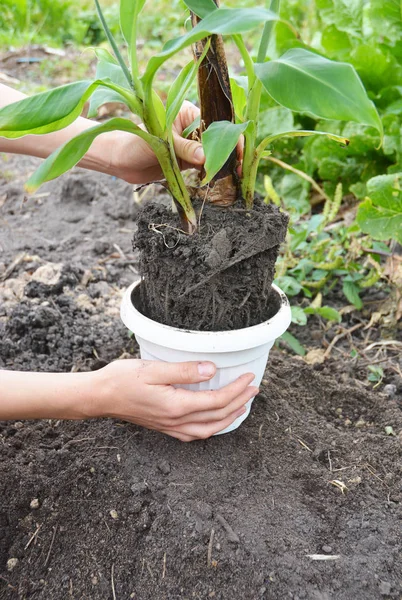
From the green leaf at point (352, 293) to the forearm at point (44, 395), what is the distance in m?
0.96

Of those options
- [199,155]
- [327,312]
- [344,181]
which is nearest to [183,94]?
[199,155]

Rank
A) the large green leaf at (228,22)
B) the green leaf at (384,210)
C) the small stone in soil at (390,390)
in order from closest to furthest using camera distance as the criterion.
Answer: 1. the large green leaf at (228,22)
2. the small stone in soil at (390,390)
3. the green leaf at (384,210)

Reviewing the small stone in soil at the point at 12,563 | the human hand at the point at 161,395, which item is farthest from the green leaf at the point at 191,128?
the small stone in soil at the point at 12,563

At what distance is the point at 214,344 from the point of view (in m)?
1.08

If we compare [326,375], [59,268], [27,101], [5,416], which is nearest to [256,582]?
[5,416]

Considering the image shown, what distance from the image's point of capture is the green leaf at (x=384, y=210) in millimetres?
1719

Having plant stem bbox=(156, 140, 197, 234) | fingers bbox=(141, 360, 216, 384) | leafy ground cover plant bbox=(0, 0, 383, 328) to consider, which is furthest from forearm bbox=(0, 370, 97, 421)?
plant stem bbox=(156, 140, 197, 234)

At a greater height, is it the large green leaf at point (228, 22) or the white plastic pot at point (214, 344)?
the large green leaf at point (228, 22)

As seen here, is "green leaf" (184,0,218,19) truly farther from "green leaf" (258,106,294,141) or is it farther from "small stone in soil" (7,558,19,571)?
"green leaf" (258,106,294,141)

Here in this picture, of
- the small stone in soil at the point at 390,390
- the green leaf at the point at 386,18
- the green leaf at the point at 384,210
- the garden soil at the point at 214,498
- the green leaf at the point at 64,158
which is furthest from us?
the green leaf at the point at 386,18

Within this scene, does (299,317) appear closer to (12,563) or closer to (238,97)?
(238,97)

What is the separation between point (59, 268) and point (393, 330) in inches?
43.9

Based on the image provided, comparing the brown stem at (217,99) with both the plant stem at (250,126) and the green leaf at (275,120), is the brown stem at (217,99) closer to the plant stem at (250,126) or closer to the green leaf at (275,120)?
the plant stem at (250,126)

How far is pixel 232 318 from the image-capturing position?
1160 millimetres
